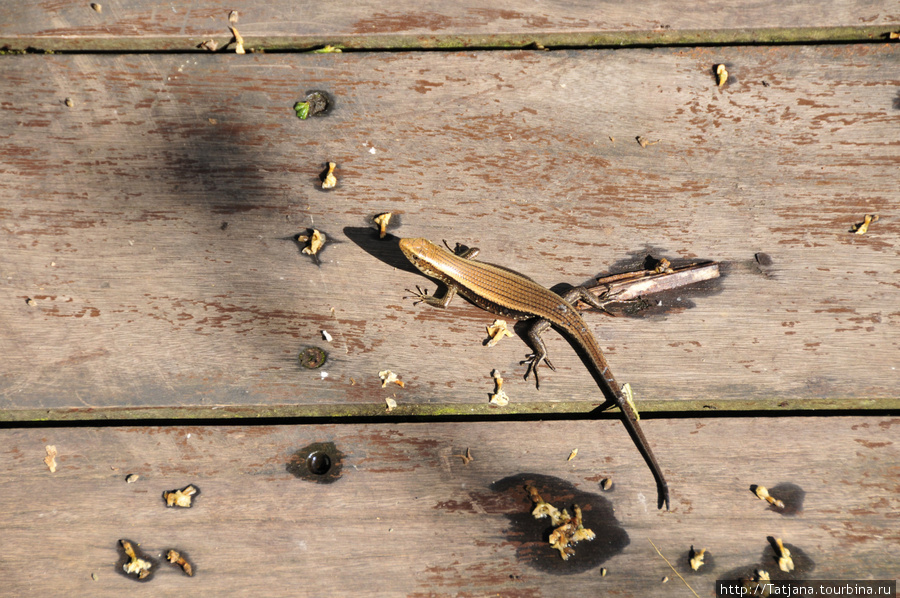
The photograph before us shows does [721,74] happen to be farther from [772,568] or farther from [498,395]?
[772,568]

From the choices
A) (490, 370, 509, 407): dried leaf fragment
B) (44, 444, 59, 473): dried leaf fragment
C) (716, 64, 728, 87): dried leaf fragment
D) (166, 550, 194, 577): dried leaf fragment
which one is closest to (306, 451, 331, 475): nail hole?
(166, 550, 194, 577): dried leaf fragment

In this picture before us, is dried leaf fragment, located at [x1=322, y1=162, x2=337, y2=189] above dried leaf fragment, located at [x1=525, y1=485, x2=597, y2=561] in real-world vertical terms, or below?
above

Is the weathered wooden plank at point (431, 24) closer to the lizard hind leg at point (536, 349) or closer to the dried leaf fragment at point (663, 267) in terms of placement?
the dried leaf fragment at point (663, 267)

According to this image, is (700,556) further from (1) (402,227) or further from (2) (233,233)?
(2) (233,233)

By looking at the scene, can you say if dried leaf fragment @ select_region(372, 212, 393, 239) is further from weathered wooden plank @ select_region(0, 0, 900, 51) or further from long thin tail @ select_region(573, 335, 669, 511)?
long thin tail @ select_region(573, 335, 669, 511)

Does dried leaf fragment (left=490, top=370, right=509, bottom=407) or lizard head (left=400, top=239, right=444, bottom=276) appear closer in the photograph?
lizard head (left=400, top=239, right=444, bottom=276)

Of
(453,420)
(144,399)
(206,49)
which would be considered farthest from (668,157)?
(144,399)

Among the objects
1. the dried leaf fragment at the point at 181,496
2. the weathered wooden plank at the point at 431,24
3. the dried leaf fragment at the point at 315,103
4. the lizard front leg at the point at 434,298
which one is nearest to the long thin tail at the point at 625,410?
the lizard front leg at the point at 434,298
